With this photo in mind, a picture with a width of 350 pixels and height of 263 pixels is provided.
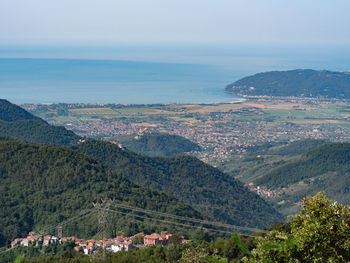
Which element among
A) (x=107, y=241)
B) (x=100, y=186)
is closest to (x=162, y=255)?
(x=107, y=241)

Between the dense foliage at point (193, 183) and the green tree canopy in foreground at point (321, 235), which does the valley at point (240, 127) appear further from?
the green tree canopy in foreground at point (321, 235)

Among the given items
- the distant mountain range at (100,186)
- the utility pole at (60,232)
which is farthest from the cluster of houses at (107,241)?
the distant mountain range at (100,186)

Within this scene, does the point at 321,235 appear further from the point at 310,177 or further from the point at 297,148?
the point at 297,148

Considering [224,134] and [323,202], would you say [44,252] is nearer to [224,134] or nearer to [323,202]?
[323,202]

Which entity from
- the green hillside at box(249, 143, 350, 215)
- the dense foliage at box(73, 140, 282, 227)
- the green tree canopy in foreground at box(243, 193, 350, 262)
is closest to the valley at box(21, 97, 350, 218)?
the green hillside at box(249, 143, 350, 215)

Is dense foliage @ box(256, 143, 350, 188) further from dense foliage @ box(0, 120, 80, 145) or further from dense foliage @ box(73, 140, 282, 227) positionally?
dense foliage @ box(0, 120, 80, 145)

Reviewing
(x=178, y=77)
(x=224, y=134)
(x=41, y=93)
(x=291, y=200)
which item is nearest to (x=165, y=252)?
(x=291, y=200)

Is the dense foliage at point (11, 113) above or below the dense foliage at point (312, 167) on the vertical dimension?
above
